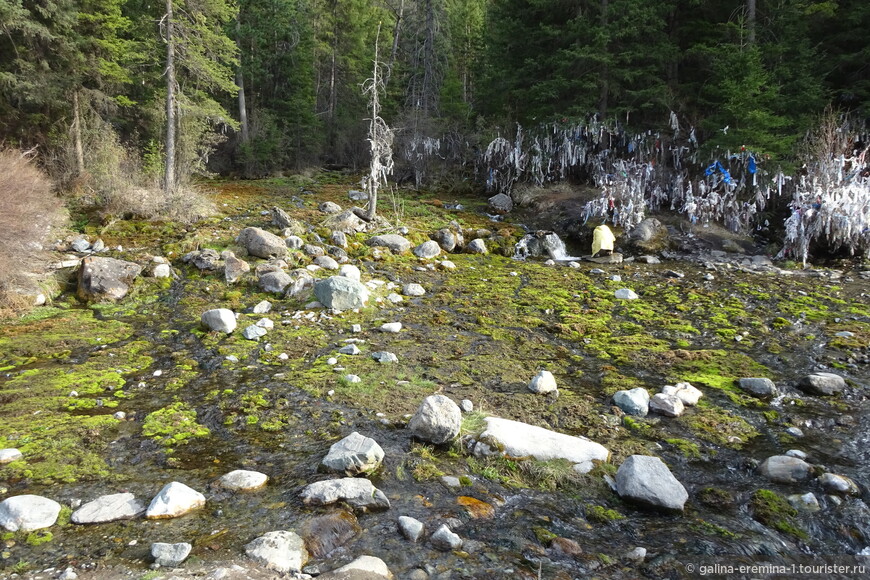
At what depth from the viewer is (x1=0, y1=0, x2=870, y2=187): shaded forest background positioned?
14.3 meters

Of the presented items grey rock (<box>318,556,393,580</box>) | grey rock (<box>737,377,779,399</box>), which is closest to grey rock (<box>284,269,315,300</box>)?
grey rock (<box>318,556,393,580</box>)

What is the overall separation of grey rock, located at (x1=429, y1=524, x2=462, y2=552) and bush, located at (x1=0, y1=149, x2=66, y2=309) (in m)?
8.15

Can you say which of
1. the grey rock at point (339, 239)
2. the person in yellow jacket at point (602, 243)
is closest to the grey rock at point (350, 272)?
the grey rock at point (339, 239)

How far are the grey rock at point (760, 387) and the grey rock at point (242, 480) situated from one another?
549 centimetres

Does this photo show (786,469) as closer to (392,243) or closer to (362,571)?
(362,571)

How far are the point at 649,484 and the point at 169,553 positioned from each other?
11.3 feet

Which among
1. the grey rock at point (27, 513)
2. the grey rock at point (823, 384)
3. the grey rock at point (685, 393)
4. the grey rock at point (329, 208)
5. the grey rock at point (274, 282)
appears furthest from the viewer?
the grey rock at point (329, 208)

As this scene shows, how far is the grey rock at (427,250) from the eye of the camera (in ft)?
41.1

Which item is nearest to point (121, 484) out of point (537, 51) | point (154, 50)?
point (154, 50)

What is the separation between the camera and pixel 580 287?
10.7 meters

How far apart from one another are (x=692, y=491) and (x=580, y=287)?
22.6 ft

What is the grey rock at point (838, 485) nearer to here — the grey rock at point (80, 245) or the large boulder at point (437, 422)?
the large boulder at point (437, 422)

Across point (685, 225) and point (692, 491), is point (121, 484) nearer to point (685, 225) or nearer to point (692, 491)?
point (692, 491)

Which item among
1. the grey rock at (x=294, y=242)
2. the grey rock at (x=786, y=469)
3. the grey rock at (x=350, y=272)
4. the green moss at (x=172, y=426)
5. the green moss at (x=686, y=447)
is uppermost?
the grey rock at (x=294, y=242)
